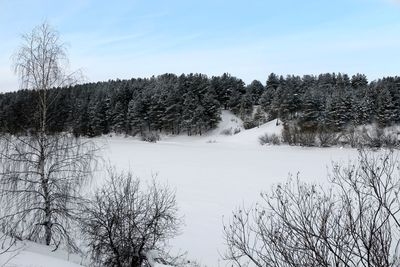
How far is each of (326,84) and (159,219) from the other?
84.1m

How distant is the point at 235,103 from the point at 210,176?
174ft

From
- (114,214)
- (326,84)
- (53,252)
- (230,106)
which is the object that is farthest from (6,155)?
(326,84)

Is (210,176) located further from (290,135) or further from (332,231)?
(290,135)

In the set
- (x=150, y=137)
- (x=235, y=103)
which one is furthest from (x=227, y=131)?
(x=150, y=137)

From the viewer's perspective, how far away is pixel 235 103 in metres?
84.7

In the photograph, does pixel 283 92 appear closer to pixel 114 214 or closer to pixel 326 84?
pixel 326 84

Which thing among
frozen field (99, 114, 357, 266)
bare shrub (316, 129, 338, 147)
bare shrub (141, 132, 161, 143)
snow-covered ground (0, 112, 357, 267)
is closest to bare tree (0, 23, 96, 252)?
snow-covered ground (0, 112, 357, 267)

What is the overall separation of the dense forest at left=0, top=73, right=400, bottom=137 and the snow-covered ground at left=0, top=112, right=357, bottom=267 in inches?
455

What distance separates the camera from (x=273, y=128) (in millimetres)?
69312

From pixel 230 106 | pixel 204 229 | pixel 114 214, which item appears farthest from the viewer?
pixel 230 106

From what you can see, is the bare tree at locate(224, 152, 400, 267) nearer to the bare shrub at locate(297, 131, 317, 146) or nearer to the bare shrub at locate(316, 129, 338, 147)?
the bare shrub at locate(316, 129, 338, 147)

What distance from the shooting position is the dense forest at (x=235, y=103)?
64250 mm

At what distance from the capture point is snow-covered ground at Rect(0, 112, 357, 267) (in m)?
16.2

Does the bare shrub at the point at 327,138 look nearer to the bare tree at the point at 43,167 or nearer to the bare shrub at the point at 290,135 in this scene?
the bare shrub at the point at 290,135
